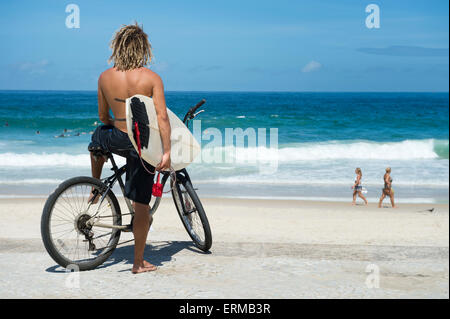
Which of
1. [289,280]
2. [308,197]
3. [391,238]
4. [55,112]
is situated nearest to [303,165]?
[308,197]

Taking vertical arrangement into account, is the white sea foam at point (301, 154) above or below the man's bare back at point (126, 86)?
below

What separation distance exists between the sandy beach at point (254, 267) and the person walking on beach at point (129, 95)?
393mm

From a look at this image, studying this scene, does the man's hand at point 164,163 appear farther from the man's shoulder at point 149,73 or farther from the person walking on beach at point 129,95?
the man's shoulder at point 149,73

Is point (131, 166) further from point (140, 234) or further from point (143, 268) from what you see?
point (143, 268)

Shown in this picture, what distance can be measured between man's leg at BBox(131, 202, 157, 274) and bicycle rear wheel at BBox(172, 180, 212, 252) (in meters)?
0.53

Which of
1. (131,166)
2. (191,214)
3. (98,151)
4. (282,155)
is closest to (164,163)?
(131,166)

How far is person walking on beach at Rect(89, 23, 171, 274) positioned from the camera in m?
4.03

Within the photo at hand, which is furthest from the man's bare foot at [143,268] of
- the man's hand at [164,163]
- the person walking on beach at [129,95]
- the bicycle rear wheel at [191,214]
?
the man's hand at [164,163]

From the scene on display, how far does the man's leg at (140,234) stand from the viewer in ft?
13.8

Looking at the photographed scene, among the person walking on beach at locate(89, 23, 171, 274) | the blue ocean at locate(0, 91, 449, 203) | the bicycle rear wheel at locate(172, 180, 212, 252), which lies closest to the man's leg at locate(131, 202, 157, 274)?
the person walking on beach at locate(89, 23, 171, 274)

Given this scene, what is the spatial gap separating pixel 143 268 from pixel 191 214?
867 millimetres

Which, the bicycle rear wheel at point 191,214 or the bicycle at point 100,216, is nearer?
the bicycle at point 100,216

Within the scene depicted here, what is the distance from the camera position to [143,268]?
4.21m

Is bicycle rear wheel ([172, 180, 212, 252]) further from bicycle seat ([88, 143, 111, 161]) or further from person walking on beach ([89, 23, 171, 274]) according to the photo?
bicycle seat ([88, 143, 111, 161])
